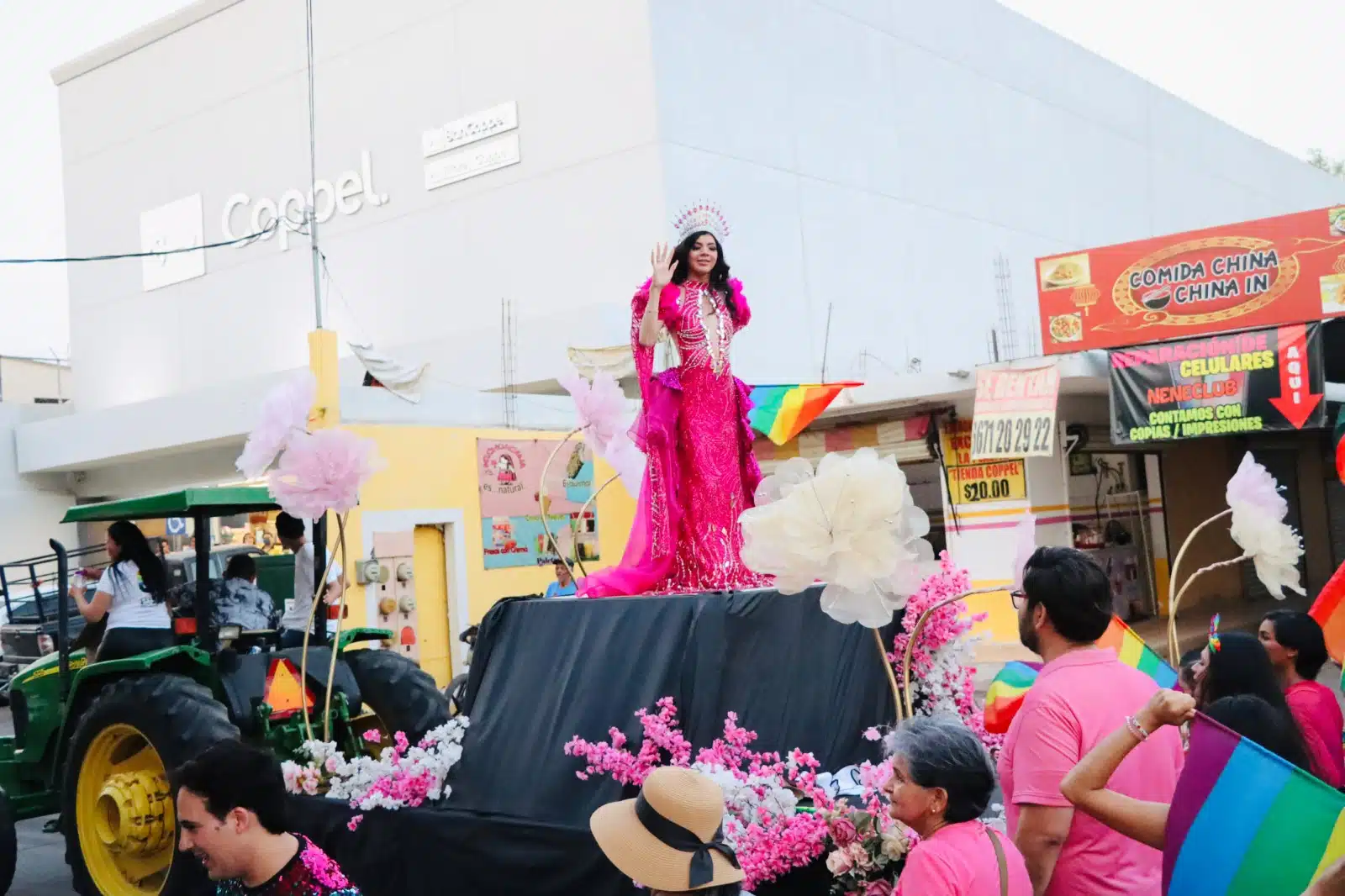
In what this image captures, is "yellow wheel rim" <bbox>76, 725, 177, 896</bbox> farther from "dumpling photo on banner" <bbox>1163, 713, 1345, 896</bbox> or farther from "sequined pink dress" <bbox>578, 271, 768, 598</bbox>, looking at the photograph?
"dumpling photo on banner" <bbox>1163, 713, 1345, 896</bbox>

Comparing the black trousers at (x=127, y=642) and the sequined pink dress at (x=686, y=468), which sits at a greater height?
the sequined pink dress at (x=686, y=468)

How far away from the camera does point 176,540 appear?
21.1 meters

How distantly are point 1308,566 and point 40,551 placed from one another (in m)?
21.3

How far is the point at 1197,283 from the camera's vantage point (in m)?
13.4

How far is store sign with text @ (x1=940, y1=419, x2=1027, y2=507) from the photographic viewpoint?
617 inches

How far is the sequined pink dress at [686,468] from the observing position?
216 inches

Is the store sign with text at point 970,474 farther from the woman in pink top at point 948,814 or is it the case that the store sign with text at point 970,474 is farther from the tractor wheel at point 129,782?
the woman in pink top at point 948,814

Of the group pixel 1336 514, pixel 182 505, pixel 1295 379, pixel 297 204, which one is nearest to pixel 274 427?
pixel 182 505

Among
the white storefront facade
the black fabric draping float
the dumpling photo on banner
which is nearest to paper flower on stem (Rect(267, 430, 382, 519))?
the black fabric draping float

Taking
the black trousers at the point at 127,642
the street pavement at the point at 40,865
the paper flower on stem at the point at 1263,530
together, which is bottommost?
the street pavement at the point at 40,865

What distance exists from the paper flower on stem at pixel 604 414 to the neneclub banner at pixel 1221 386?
8691mm

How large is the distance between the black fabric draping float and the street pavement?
105 inches

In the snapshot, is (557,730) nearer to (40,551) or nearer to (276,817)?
(276,817)

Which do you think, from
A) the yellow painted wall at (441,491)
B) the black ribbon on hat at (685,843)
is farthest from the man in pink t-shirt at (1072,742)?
the yellow painted wall at (441,491)
